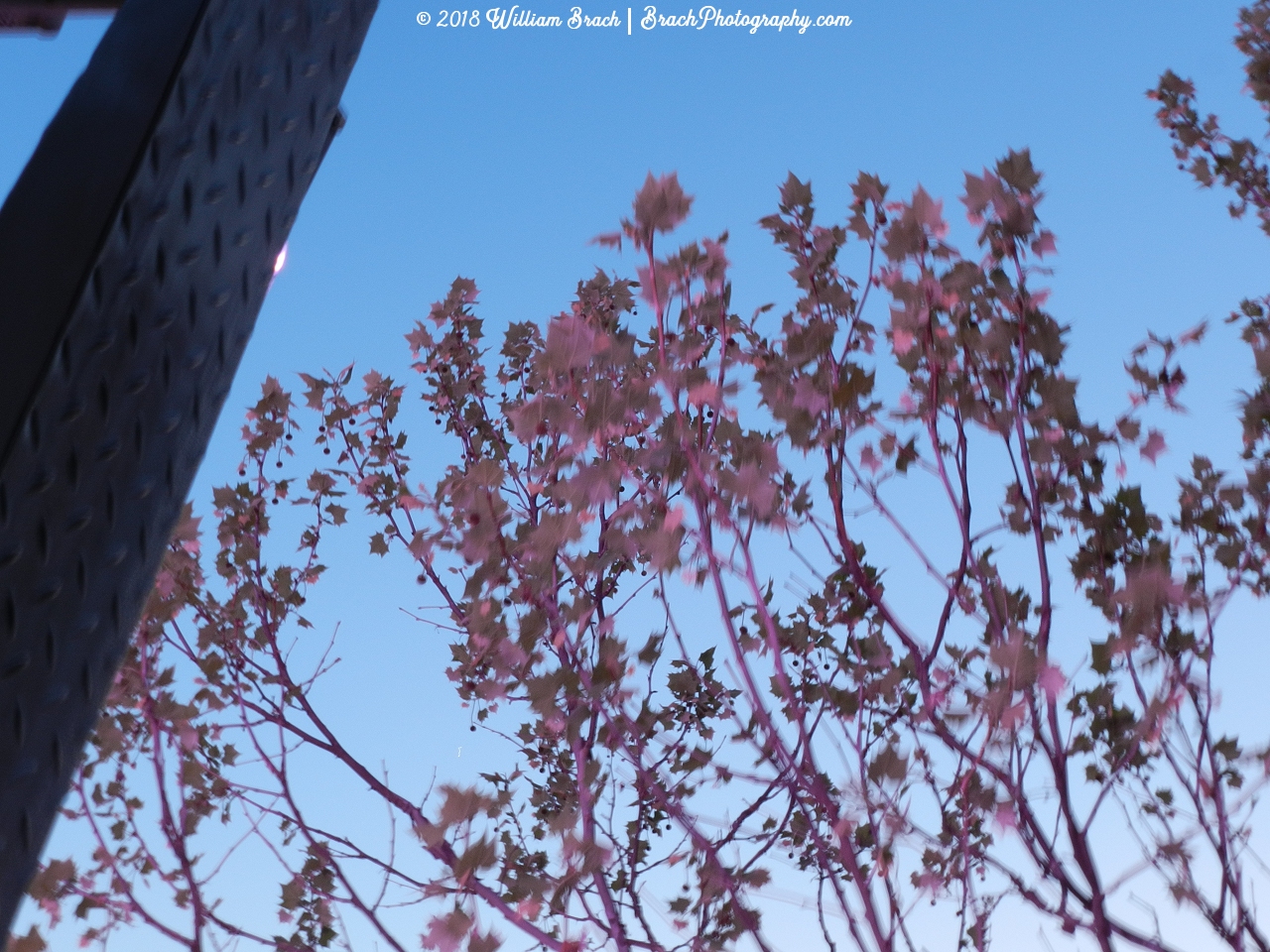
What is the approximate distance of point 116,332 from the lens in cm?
53

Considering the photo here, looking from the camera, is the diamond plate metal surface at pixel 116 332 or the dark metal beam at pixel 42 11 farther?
the dark metal beam at pixel 42 11

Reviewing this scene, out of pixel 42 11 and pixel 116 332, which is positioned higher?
pixel 42 11

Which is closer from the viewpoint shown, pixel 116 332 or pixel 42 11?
pixel 116 332

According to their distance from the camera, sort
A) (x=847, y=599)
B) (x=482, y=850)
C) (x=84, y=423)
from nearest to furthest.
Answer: (x=84, y=423) → (x=482, y=850) → (x=847, y=599)

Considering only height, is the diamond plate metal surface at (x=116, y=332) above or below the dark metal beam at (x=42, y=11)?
below

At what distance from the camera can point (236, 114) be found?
62 centimetres

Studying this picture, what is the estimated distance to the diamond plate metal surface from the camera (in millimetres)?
491

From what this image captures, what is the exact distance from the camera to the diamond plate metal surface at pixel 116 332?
1.61 ft

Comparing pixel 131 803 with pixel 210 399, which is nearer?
pixel 210 399

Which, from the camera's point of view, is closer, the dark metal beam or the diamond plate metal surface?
the diamond plate metal surface

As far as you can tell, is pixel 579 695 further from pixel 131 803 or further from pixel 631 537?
pixel 131 803

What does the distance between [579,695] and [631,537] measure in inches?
13.0

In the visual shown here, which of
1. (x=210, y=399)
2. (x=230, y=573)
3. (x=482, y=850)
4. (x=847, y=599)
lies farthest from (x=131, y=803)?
(x=210, y=399)

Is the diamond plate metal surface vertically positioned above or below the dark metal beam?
below
